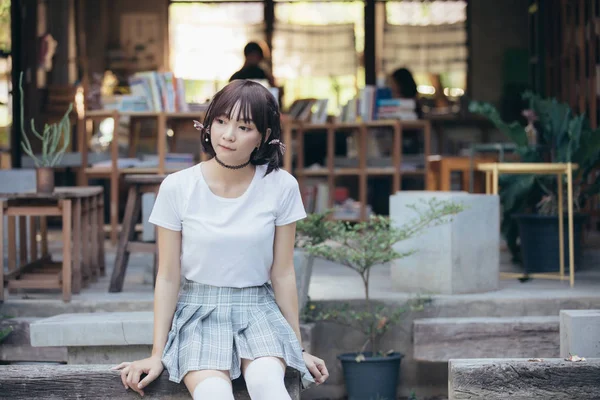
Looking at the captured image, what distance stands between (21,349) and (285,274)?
6.65ft

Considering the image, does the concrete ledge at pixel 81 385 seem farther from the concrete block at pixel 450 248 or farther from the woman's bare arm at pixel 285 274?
the concrete block at pixel 450 248

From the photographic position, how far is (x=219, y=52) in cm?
1216

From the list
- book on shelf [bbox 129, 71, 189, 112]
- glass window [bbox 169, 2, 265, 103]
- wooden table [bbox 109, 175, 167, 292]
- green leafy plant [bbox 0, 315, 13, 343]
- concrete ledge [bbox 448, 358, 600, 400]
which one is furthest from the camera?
glass window [bbox 169, 2, 265, 103]

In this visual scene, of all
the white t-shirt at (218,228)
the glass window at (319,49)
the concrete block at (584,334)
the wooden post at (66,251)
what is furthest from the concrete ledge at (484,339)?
the glass window at (319,49)

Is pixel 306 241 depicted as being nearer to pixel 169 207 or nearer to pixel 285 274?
pixel 285 274

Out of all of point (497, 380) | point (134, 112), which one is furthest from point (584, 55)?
A: point (497, 380)

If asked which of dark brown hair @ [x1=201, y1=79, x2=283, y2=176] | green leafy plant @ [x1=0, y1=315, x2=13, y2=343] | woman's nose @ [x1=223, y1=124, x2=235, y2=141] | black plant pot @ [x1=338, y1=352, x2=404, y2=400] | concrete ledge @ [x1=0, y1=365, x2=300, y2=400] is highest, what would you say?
dark brown hair @ [x1=201, y1=79, x2=283, y2=176]

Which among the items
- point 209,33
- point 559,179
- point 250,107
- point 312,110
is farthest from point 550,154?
point 209,33

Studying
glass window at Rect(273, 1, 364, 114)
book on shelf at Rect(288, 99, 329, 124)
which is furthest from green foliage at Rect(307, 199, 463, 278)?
glass window at Rect(273, 1, 364, 114)

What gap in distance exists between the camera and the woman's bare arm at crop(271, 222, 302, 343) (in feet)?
9.43

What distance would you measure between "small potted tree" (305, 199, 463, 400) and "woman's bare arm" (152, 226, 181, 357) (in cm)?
163

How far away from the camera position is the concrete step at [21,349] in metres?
4.44

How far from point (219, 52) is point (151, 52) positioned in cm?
84

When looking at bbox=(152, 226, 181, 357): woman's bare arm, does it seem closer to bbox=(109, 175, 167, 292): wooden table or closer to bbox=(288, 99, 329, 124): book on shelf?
bbox=(109, 175, 167, 292): wooden table
